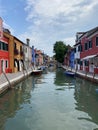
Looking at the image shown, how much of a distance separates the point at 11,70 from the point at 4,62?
9.48 ft

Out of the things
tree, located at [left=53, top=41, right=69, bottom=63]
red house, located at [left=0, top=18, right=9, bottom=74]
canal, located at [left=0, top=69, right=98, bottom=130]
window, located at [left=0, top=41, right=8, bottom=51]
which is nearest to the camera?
canal, located at [left=0, top=69, right=98, bottom=130]

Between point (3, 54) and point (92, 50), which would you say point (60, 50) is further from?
point (3, 54)

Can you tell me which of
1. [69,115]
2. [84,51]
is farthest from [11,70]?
[69,115]

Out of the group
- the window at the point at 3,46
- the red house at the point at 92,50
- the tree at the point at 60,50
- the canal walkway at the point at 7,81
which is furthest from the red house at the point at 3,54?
the tree at the point at 60,50

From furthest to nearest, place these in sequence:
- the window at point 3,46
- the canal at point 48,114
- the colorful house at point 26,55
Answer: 1. the colorful house at point 26,55
2. the window at point 3,46
3. the canal at point 48,114

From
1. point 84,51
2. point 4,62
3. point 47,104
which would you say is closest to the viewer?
point 47,104

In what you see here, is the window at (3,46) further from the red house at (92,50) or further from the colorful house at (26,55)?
the colorful house at (26,55)

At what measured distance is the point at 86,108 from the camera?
13703 mm

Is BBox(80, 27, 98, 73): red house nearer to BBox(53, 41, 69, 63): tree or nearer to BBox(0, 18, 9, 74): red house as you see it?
BBox(0, 18, 9, 74): red house

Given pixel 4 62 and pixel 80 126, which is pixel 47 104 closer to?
pixel 80 126

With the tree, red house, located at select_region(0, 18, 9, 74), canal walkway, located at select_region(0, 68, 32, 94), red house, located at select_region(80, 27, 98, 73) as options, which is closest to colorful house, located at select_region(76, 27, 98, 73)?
red house, located at select_region(80, 27, 98, 73)

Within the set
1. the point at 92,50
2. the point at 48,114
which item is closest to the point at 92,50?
the point at 92,50

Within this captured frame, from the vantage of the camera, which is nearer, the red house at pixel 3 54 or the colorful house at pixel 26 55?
the red house at pixel 3 54

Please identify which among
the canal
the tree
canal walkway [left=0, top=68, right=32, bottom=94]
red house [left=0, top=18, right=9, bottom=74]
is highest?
the tree
